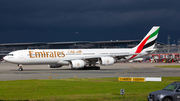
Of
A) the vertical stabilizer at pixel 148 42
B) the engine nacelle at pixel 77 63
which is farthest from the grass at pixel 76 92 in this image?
the vertical stabilizer at pixel 148 42

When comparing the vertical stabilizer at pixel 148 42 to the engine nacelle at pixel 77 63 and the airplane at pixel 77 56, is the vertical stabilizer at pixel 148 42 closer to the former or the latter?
the airplane at pixel 77 56

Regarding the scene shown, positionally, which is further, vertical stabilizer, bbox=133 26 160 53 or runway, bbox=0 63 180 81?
vertical stabilizer, bbox=133 26 160 53

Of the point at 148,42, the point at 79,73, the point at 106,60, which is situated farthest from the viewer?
the point at 148,42

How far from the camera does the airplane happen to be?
146ft

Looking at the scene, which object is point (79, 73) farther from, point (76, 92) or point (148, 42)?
point (148, 42)

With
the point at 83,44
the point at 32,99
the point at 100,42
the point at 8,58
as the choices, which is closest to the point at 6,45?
the point at 83,44

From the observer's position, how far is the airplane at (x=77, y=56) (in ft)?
146

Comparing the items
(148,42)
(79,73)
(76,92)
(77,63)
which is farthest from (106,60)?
(76,92)

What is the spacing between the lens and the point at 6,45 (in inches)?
6058

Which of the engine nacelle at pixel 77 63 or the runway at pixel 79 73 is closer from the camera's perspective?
the runway at pixel 79 73

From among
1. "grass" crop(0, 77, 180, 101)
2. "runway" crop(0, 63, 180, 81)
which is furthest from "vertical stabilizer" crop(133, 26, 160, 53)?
"grass" crop(0, 77, 180, 101)

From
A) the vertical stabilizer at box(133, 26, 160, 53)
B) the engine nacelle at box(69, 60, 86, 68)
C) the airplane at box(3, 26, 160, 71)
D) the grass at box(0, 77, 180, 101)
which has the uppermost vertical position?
the vertical stabilizer at box(133, 26, 160, 53)

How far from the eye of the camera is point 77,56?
159 feet

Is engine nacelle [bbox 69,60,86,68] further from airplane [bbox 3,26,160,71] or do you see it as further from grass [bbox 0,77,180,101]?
grass [bbox 0,77,180,101]
